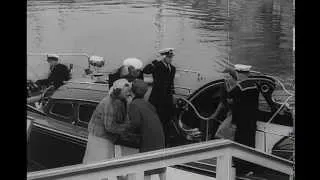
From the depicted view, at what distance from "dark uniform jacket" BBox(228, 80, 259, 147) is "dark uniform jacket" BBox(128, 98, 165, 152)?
0.49 metres

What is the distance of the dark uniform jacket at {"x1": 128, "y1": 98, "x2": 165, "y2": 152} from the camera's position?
3.20 m

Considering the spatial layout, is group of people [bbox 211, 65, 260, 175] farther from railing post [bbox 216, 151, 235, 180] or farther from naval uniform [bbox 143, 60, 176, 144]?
naval uniform [bbox 143, 60, 176, 144]

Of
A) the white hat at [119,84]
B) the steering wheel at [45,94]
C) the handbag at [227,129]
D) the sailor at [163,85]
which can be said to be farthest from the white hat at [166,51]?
the steering wheel at [45,94]

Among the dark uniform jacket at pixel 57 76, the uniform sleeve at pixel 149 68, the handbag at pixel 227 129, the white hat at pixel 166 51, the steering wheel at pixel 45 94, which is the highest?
the white hat at pixel 166 51

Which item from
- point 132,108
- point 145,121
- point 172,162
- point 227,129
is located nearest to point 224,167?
point 227,129

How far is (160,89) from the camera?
3.28 meters

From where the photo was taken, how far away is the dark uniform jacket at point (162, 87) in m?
3.25

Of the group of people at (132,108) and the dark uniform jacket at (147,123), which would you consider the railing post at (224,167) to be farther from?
the dark uniform jacket at (147,123)

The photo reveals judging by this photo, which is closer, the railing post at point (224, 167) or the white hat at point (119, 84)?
the white hat at point (119, 84)

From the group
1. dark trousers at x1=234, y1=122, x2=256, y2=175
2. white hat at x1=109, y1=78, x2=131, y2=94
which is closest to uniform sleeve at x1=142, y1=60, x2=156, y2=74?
white hat at x1=109, y1=78, x2=131, y2=94

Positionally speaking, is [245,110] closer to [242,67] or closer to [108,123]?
[242,67]

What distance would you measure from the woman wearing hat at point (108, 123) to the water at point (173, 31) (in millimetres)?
160
